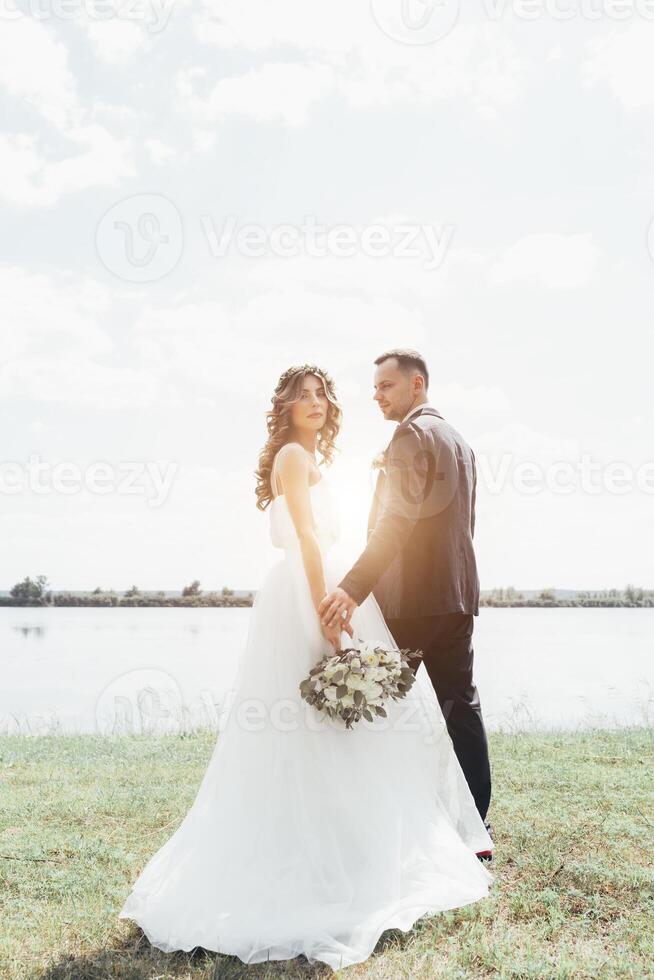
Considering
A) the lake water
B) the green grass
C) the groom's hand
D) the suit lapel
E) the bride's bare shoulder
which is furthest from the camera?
the lake water

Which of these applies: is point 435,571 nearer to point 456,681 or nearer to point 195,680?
point 456,681

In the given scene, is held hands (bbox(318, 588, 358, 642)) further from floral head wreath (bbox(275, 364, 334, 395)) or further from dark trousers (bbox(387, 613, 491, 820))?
floral head wreath (bbox(275, 364, 334, 395))

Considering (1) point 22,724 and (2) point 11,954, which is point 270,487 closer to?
(2) point 11,954

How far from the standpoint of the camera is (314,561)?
13.4ft

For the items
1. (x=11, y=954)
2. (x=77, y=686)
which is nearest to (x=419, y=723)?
(x=11, y=954)

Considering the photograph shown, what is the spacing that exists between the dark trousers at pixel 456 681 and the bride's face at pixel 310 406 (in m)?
1.28

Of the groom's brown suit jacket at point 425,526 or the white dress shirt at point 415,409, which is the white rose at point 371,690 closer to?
the groom's brown suit jacket at point 425,526

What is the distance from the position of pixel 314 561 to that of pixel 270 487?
2.20 feet

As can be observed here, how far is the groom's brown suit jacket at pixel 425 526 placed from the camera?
175 inches

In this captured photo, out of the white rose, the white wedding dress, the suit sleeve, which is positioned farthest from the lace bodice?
the white rose

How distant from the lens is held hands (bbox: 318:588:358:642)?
4039 millimetres

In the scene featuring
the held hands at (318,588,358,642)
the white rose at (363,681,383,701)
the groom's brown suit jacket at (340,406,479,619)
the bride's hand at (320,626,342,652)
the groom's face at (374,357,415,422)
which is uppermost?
the groom's face at (374,357,415,422)

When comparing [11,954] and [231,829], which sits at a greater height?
[231,829]

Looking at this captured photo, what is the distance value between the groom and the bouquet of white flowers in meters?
0.50
